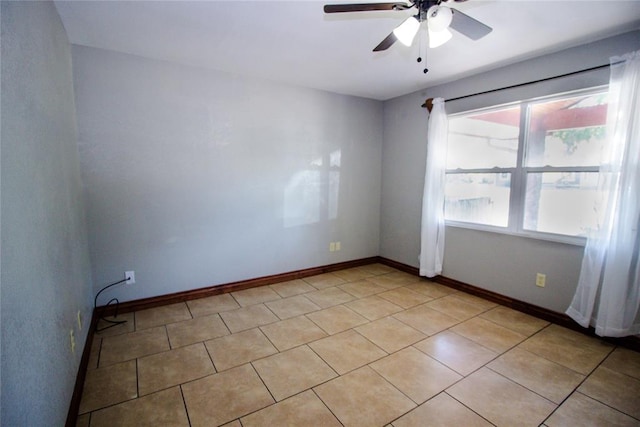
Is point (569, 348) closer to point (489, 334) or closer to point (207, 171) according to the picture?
point (489, 334)

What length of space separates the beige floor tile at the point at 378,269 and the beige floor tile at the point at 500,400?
2115mm

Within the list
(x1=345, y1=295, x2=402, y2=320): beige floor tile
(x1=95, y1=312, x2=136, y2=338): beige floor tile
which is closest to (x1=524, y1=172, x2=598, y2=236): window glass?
(x1=345, y1=295, x2=402, y2=320): beige floor tile

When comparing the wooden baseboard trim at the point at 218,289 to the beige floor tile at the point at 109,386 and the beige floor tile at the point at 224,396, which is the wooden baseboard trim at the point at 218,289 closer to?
the beige floor tile at the point at 109,386

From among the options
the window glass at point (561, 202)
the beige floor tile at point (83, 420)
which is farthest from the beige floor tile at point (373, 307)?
the beige floor tile at point (83, 420)

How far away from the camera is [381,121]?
4281 millimetres

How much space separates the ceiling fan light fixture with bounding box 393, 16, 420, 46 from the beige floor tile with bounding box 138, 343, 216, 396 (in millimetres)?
2440

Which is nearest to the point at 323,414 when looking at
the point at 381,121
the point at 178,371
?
the point at 178,371

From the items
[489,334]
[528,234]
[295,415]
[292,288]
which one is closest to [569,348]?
[489,334]

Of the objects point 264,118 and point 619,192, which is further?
point 264,118

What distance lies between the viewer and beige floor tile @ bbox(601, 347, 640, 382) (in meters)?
1.99

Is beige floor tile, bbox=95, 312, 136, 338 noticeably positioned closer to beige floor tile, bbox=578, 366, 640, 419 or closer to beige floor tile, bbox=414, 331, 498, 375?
beige floor tile, bbox=414, 331, 498, 375

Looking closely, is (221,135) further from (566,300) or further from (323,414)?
(566,300)

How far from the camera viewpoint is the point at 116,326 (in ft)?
8.24

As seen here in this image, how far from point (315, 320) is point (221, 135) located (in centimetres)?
214
